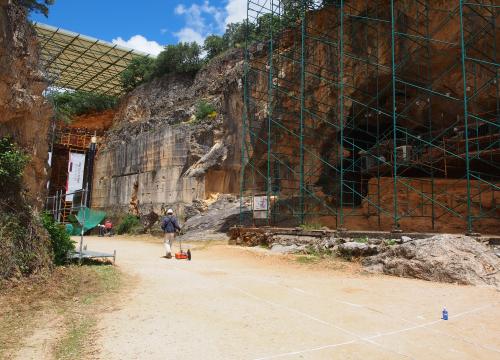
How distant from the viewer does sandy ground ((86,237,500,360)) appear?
425 centimetres

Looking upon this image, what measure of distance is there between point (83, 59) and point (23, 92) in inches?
1068

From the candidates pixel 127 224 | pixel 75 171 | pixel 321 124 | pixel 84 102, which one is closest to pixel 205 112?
pixel 321 124

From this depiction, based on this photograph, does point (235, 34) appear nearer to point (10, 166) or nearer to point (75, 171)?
point (75, 171)

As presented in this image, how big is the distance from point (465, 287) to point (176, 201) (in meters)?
17.1

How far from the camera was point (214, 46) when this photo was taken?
31.2m

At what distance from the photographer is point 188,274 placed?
8.94 metres

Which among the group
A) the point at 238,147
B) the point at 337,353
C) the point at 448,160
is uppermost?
the point at 238,147

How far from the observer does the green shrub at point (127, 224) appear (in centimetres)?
2500

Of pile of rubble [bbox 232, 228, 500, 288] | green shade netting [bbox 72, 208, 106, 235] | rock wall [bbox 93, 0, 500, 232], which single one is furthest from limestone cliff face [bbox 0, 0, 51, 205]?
rock wall [bbox 93, 0, 500, 232]

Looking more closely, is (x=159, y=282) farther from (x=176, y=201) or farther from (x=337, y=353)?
(x=176, y=201)

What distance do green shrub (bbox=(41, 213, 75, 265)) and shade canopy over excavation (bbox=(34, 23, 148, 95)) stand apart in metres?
21.0

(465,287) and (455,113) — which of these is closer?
(465,287)

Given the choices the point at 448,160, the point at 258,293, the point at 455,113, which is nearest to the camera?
the point at 258,293

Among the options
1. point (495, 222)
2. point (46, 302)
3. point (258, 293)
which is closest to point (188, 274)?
point (258, 293)
